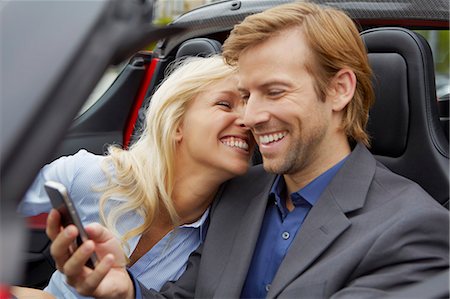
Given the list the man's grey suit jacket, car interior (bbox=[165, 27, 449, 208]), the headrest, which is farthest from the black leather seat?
the headrest

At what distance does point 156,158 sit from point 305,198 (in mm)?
604

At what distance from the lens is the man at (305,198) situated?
63.7 inches

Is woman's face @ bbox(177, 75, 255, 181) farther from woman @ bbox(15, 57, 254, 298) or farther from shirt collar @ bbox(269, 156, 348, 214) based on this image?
shirt collar @ bbox(269, 156, 348, 214)

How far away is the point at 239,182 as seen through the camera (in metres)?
2.27

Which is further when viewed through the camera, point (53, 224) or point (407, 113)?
point (407, 113)

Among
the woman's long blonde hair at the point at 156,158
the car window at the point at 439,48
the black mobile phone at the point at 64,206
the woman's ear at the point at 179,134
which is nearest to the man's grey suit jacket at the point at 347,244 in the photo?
the woman's long blonde hair at the point at 156,158

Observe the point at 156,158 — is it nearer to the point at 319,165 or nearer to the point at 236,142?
the point at 236,142

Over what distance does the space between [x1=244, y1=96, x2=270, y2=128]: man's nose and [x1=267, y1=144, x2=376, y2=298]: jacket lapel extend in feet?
0.85

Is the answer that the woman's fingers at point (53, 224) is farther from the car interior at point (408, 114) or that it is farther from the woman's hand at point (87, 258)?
the car interior at point (408, 114)

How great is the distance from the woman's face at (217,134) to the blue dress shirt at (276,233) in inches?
8.8

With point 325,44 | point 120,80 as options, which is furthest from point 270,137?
point 120,80

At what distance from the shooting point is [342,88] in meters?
2.01

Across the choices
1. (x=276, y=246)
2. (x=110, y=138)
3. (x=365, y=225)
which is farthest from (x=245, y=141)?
(x=110, y=138)

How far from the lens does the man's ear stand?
199 centimetres
